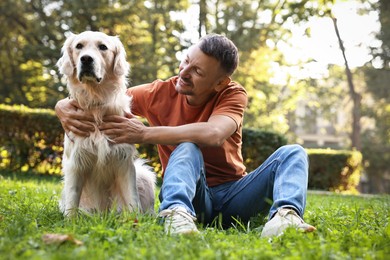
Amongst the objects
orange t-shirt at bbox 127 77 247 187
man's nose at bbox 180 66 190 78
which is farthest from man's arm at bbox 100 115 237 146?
man's nose at bbox 180 66 190 78

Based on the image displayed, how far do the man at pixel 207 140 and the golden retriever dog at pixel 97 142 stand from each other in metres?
0.10

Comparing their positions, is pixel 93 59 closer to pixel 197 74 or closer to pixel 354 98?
pixel 197 74

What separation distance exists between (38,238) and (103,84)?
5.24ft

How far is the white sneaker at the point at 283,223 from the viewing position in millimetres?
2514

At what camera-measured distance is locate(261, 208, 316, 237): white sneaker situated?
251cm

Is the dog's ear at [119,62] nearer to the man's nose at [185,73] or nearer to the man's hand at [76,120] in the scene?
the man's hand at [76,120]

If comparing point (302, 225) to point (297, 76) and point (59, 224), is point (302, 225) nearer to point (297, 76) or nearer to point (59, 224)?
point (59, 224)

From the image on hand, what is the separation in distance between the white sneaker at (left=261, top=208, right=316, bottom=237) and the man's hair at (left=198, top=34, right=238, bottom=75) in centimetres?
124

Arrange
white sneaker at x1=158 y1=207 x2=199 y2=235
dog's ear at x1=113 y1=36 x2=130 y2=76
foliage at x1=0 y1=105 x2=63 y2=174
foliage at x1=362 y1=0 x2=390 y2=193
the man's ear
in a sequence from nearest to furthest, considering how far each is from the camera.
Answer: white sneaker at x1=158 y1=207 x2=199 y2=235
the man's ear
dog's ear at x1=113 y1=36 x2=130 y2=76
foliage at x1=0 y1=105 x2=63 y2=174
foliage at x1=362 y1=0 x2=390 y2=193

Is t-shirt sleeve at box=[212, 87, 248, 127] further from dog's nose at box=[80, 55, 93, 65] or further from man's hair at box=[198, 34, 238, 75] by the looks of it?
dog's nose at box=[80, 55, 93, 65]

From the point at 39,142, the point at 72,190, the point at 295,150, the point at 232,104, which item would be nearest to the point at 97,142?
the point at 72,190

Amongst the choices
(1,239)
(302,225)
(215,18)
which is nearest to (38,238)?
(1,239)

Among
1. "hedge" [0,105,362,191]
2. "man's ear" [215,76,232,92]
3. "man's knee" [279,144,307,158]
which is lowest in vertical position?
"hedge" [0,105,362,191]

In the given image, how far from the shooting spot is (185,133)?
9.90 feet
